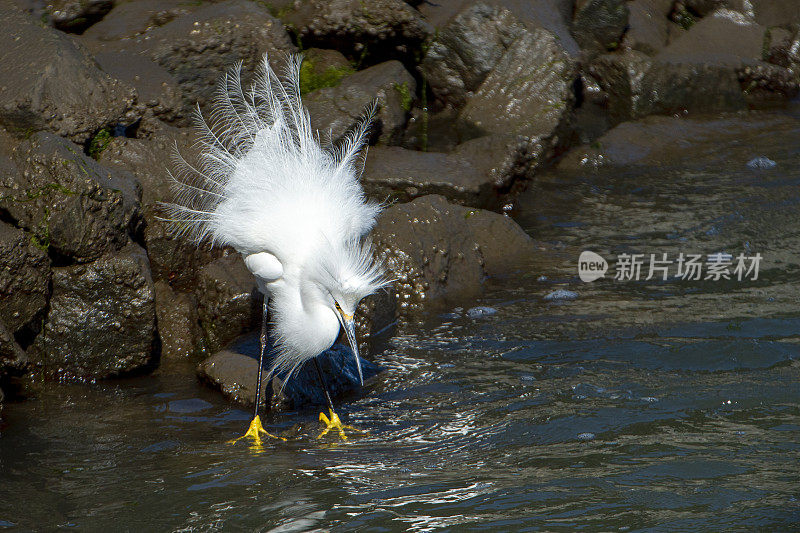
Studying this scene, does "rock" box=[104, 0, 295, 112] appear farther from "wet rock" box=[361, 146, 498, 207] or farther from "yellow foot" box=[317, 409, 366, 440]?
"yellow foot" box=[317, 409, 366, 440]

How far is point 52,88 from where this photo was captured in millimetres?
6348

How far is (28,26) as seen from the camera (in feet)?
22.1

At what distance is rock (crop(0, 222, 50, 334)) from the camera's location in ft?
17.2

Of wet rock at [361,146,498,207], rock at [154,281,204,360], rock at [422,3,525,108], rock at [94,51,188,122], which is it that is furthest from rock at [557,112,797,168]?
rock at [154,281,204,360]

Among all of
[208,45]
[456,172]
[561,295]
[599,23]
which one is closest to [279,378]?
[561,295]

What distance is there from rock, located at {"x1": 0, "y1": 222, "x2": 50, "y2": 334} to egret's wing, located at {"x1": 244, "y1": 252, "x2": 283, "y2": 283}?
4.72ft

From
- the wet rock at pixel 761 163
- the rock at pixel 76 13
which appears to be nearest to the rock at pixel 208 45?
the rock at pixel 76 13

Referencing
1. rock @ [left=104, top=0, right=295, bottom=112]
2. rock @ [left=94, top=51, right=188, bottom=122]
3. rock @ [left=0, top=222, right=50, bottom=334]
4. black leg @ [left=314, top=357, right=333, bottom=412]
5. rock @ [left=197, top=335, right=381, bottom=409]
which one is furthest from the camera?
rock @ [left=104, top=0, right=295, bottom=112]

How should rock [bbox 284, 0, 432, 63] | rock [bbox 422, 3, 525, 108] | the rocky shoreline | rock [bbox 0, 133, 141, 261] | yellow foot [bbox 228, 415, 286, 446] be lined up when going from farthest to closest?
rock [bbox 422, 3, 525, 108], rock [bbox 284, 0, 432, 63], the rocky shoreline, rock [bbox 0, 133, 141, 261], yellow foot [bbox 228, 415, 286, 446]

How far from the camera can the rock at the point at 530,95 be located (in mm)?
9578

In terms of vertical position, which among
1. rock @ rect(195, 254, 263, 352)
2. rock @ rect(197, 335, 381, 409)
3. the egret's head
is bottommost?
rock @ rect(197, 335, 381, 409)

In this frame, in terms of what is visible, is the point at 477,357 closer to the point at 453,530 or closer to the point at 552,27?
the point at 453,530

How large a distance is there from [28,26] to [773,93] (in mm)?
9757

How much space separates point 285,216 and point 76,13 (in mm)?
5971
